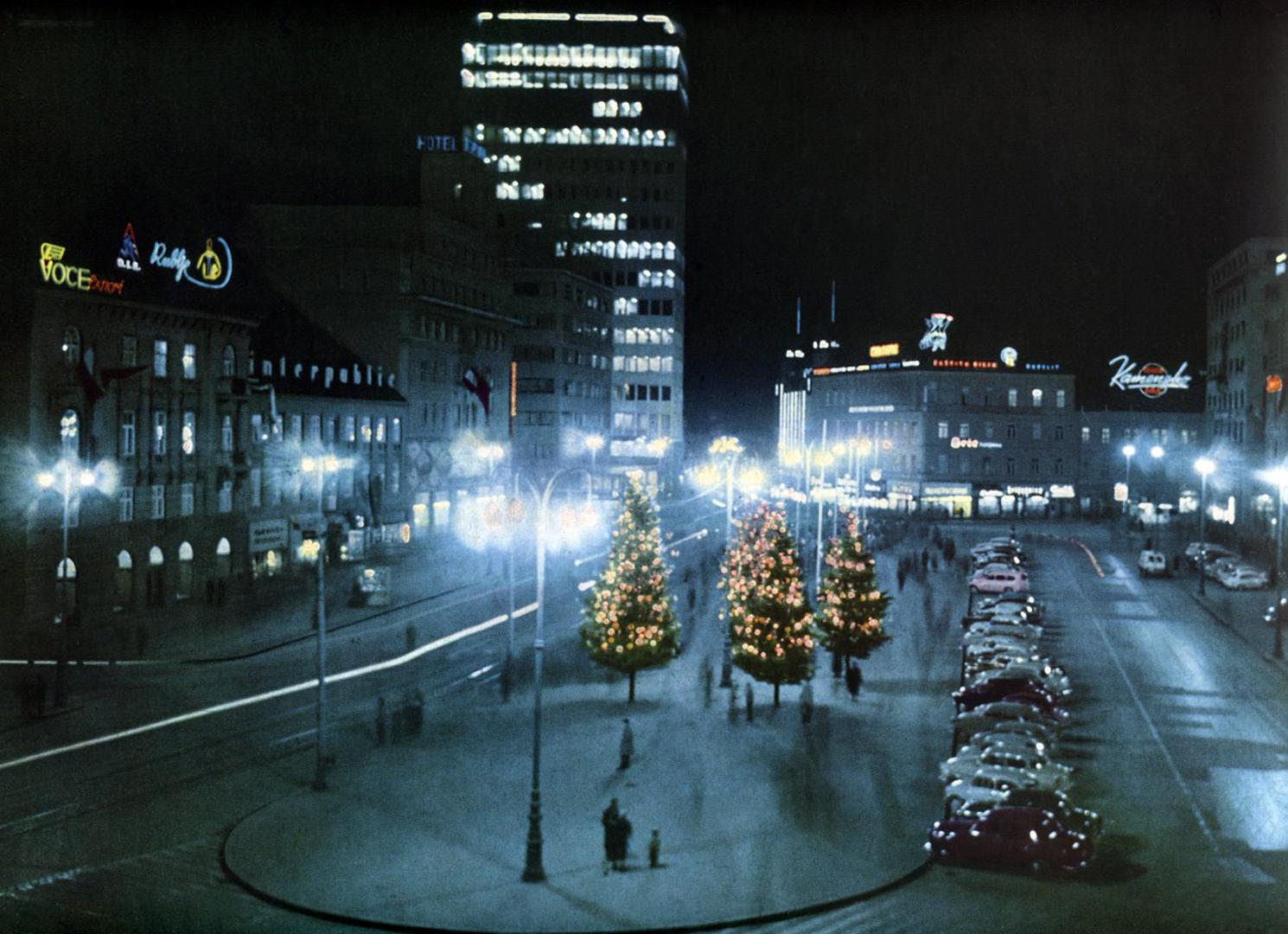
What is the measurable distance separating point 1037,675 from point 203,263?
40.2 m

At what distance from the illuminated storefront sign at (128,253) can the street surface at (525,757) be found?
18025 millimetres


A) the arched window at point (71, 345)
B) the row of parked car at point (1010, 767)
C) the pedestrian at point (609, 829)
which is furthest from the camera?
the arched window at point (71, 345)

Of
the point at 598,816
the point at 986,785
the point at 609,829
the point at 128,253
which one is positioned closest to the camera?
the point at 609,829

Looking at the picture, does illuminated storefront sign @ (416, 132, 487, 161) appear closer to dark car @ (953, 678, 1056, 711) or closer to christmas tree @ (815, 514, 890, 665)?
christmas tree @ (815, 514, 890, 665)

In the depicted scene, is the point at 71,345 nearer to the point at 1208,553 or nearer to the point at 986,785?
the point at 986,785

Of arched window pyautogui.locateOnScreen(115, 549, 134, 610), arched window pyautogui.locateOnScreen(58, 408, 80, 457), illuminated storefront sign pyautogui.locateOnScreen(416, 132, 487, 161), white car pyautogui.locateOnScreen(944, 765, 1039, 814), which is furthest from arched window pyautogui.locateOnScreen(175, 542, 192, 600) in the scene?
illuminated storefront sign pyautogui.locateOnScreen(416, 132, 487, 161)

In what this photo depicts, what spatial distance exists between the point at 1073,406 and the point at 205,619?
311 feet

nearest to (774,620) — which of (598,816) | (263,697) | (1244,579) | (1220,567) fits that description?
(598,816)

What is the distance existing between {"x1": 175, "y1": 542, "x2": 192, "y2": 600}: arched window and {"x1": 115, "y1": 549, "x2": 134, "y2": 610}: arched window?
3.01 meters

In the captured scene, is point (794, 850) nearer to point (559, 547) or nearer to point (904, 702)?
point (904, 702)

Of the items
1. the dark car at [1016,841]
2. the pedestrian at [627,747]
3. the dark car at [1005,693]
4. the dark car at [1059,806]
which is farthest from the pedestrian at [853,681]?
the dark car at [1016,841]

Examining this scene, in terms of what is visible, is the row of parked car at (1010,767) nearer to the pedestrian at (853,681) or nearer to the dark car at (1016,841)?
the dark car at (1016,841)

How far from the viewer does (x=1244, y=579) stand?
201 ft

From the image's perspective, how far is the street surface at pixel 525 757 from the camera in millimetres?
18812
